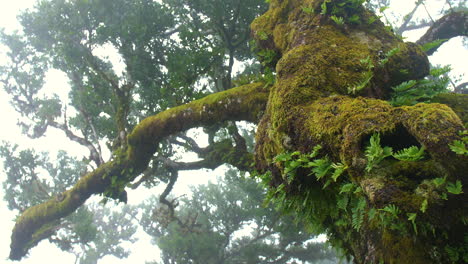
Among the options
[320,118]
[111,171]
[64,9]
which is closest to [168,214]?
[111,171]

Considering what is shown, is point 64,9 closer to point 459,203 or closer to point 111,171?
point 111,171

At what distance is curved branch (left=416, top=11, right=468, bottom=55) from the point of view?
786 centimetres

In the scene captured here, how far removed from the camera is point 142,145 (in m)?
8.28

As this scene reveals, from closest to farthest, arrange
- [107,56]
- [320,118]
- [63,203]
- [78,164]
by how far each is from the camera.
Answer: [320,118] < [63,203] < [107,56] < [78,164]

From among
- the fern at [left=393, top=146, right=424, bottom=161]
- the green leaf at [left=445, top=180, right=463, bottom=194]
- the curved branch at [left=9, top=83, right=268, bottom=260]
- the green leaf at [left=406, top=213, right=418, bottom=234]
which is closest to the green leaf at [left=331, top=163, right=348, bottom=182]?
the fern at [left=393, top=146, right=424, bottom=161]

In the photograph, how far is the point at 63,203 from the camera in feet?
35.3

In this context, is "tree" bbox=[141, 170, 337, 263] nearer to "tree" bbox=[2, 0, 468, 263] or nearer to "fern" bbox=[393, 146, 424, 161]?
"tree" bbox=[2, 0, 468, 263]

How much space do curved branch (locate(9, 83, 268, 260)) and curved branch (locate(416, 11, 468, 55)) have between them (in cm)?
536

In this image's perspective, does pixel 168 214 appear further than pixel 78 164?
No

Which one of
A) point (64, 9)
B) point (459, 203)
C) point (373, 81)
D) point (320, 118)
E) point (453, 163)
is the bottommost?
point (459, 203)

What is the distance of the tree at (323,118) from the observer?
232 centimetres

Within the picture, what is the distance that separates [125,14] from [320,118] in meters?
10.3

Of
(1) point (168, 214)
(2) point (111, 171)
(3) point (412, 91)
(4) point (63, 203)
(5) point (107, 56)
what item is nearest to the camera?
(3) point (412, 91)

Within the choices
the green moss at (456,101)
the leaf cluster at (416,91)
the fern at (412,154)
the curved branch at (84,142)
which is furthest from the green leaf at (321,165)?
the curved branch at (84,142)
